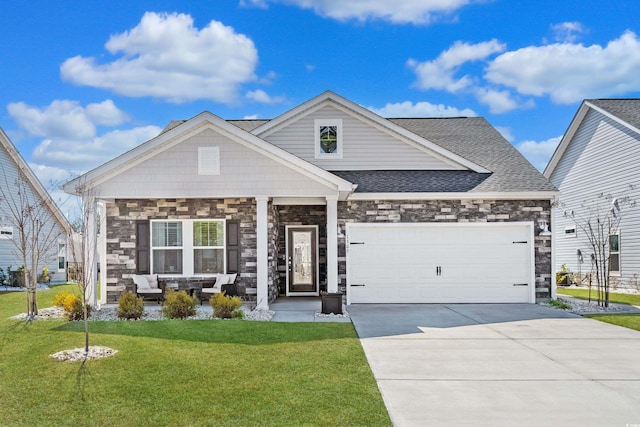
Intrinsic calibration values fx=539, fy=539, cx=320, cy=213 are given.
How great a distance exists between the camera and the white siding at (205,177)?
12.8m

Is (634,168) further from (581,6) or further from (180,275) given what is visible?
(180,275)

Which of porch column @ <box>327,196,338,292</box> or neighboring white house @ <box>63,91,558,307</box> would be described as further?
porch column @ <box>327,196,338,292</box>

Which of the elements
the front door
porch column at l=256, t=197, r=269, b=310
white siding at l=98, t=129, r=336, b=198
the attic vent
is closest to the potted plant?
porch column at l=256, t=197, r=269, b=310

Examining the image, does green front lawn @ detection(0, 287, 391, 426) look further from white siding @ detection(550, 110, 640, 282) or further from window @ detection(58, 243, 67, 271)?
window @ detection(58, 243, 67, 271)

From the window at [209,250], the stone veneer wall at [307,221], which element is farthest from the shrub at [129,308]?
the stone veneer wall at [307,221]

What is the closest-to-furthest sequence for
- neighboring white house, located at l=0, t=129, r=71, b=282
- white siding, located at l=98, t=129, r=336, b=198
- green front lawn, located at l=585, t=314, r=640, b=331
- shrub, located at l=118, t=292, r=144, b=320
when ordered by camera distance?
green front lawn, located at l=585, t=314, r=640, b=331, shrub, located at l=118, t=292, r=144, b=320, white siding, located at l=98, t=129, r=336, b=198, neighboring white house, located at l=0, t=129, r=71, b=282

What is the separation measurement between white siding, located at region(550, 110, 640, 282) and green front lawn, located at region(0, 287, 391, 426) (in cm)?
1304

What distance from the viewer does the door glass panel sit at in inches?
648

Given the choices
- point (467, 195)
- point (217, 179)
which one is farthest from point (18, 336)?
point (467, 195)

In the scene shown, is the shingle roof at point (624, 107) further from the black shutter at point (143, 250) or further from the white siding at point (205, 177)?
the black shutter at point (143, 250)

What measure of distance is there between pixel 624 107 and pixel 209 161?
15.6 meters

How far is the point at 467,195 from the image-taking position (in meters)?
14.5

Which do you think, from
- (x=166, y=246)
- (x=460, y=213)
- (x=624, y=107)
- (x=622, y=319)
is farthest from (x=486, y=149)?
(x=166, y=246)

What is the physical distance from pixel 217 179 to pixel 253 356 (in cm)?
602
